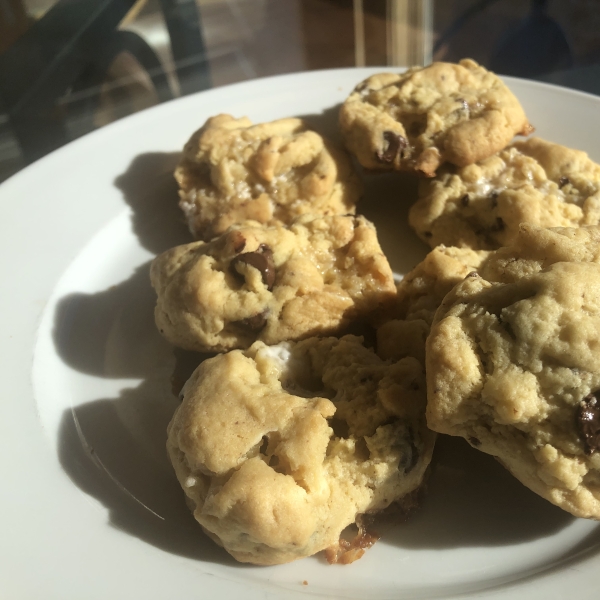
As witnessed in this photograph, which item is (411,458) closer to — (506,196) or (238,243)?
(238,243)

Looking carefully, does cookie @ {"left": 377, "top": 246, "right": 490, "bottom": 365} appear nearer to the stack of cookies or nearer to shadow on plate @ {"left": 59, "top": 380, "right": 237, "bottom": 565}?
the stack of cookies

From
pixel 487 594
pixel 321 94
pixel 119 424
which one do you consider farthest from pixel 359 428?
pixel 321 94

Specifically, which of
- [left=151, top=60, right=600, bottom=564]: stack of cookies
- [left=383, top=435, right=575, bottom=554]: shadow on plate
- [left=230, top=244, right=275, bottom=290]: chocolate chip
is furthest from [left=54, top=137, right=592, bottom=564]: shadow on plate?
[left=230, top=244, right=275, bottom=290]: chocolate chip

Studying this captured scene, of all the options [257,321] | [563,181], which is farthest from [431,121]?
[257,321]

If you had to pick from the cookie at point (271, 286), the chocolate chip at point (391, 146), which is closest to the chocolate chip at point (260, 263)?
the cookie at point (271, 286)

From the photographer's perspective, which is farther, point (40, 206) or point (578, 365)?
point (40, 206)

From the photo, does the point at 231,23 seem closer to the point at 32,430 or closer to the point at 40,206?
the point at 40,206

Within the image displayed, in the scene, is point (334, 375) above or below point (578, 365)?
below
